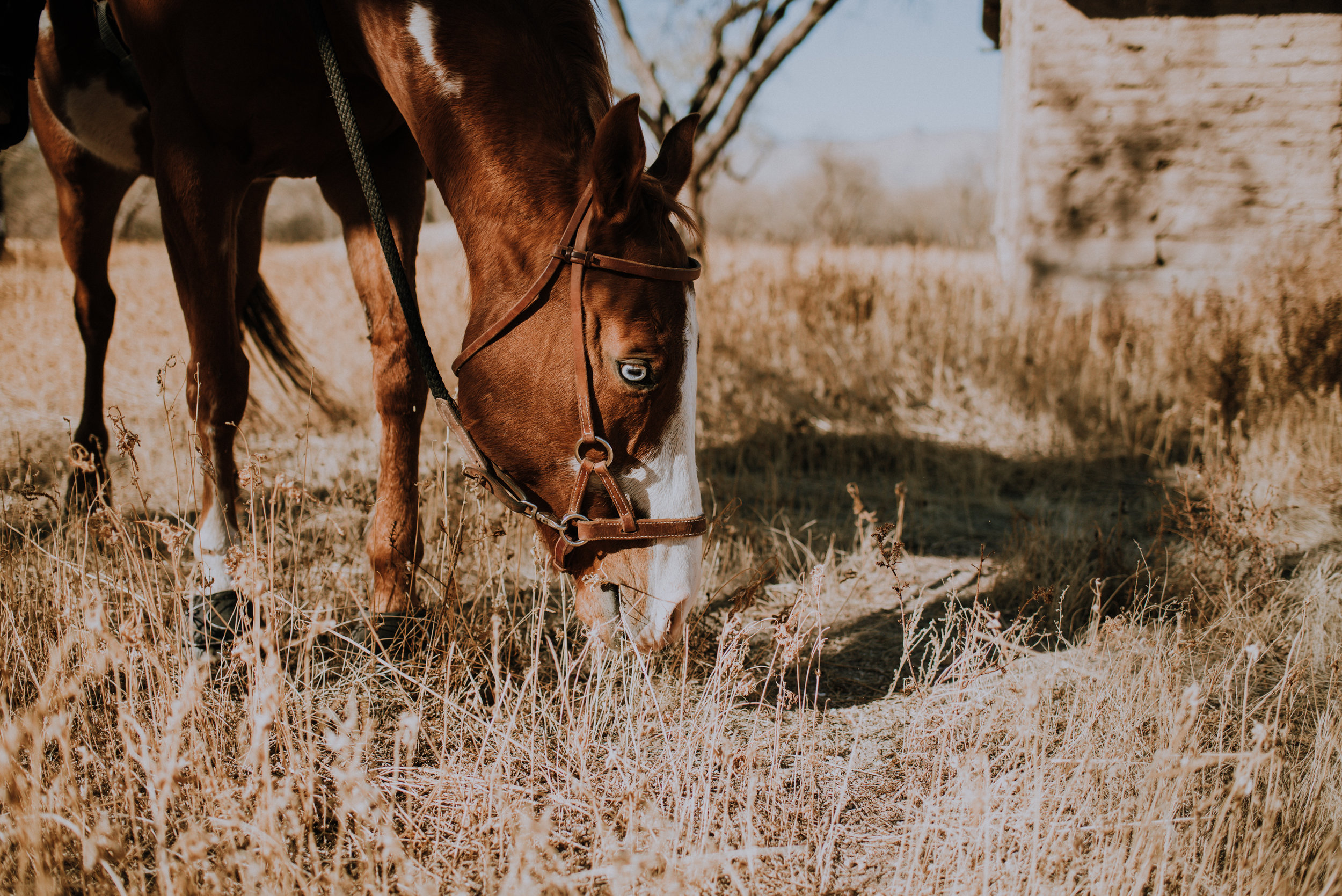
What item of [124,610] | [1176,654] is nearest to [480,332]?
[124,610]

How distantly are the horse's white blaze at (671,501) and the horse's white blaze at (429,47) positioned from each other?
768 mm

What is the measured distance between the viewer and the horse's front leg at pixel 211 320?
2137 mm

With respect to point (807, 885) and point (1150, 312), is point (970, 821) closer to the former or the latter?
point (807, 885)

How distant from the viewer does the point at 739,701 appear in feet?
7.16

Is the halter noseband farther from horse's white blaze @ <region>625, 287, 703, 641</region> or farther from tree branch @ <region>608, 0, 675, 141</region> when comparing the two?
tree branch @ <region>608, 0, 675, 141</region>

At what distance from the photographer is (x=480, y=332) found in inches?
70.5

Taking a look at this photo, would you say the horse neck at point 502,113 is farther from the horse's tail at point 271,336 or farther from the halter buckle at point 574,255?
the horse's tail at point 271,336

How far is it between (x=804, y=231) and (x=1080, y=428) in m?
4.47

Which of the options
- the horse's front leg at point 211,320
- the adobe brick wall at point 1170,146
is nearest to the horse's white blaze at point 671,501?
the horse's front leg at point 211,320

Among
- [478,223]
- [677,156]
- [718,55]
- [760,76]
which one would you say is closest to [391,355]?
[478,223]

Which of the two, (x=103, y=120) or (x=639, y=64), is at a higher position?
(x=639, y=64)

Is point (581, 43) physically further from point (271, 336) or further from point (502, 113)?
point (271, 336)

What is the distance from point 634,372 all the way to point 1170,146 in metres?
5.75

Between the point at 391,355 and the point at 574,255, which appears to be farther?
the point at 391,355
